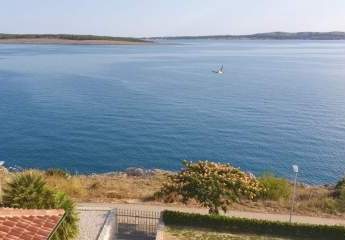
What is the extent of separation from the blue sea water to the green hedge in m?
25.4

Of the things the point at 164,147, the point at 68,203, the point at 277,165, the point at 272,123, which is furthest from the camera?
the point at 272,123

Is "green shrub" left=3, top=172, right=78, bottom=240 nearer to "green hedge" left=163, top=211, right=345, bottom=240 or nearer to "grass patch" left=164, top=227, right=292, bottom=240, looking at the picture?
"grass patch" left=164, top=227, right=292, bottom=240

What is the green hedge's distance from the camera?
2534 centimetres

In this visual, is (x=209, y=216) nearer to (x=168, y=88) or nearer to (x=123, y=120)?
(x=123, y=120)

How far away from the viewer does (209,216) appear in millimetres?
25781

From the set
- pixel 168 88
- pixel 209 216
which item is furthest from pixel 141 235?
pixel 168 88

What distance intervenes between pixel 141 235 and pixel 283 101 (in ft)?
207

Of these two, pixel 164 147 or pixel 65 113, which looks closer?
pixel 164 147

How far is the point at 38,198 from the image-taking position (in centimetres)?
2219

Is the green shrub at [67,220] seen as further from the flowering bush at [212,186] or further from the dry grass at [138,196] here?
the flowering bush at [212,186]

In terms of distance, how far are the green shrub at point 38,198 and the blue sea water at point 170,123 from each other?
2802cm

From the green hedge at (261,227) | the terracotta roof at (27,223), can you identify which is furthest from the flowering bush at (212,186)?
the terracotta roof at (27,223)

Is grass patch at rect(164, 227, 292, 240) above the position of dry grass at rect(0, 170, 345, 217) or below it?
above

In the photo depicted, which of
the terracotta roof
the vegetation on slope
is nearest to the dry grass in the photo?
the vegetation on slope
